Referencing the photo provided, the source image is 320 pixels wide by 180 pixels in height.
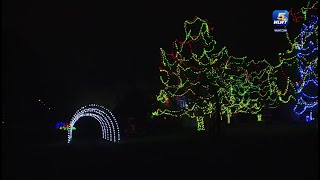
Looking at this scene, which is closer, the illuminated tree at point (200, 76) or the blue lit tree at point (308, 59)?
the illuminated tree at point (200, 76)

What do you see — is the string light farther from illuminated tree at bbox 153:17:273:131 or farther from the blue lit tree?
the blue lit tree

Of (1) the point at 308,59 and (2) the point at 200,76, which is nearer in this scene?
(2) the point at 200,76

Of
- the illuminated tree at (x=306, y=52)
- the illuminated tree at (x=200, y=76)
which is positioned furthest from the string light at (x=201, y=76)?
the illuminated tree at (x=306, y=52)

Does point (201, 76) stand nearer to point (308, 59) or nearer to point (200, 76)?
point (200, 76)

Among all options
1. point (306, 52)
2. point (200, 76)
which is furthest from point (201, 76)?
point (306, 52)

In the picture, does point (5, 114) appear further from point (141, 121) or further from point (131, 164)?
Answer: point (131, 164)

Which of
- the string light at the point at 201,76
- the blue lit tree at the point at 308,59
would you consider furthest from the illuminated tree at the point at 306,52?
the string light at the point at 201,76

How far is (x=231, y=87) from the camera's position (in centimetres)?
3177

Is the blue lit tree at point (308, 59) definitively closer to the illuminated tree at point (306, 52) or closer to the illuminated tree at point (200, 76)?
the illuminated tree at point (306, 52)

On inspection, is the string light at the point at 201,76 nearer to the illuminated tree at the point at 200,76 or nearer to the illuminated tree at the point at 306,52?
the illuminated tree at the point at 200,76

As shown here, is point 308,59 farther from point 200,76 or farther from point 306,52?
point 200,76

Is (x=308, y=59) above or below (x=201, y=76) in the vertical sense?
above

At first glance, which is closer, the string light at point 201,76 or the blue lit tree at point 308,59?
the string light at point 201,76

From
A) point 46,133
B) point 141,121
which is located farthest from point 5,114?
point 141,121
